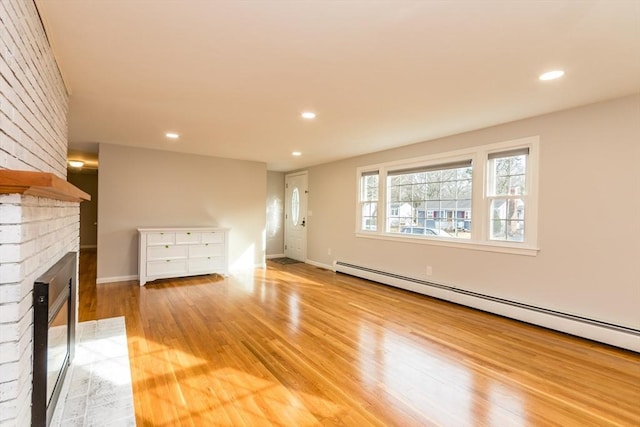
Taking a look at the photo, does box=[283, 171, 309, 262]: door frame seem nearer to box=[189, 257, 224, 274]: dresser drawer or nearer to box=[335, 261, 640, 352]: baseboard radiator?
box=[189, 257, 224, 274]: dresser drawer

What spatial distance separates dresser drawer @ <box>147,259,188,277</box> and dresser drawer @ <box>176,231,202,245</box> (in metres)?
0.31

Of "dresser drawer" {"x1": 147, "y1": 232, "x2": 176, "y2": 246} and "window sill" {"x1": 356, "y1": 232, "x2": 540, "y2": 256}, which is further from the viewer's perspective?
"dresser drawer" {"x1": 147, "y1": 232, "x2": 176, "y2": 246}

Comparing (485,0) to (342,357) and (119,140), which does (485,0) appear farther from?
Answer: (119,140)

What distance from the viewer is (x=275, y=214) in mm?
7898

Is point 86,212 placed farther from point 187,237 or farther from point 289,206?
point 289,206

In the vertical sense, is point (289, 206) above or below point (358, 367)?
above

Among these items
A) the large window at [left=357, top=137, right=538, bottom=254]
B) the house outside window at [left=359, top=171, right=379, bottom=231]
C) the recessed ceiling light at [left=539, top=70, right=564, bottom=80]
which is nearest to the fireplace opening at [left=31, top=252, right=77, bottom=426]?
the recessed ceiling light at [left=539, top=70, right=564, bottom=80]

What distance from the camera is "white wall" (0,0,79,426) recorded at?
3.72 ft

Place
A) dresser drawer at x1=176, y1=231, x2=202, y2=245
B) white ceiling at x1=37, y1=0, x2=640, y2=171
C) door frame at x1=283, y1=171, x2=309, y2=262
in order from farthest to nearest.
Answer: door frame at x1=283, y1=171, x2=309, y2=262 < dresser drawer at x1=176, y1=231, x2=202, y2=245 < white ceiling at x1=37, y1=0, x2=640, y2=171

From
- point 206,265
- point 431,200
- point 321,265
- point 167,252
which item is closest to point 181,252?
point 167,252

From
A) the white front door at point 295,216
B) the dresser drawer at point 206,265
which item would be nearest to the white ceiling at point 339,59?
the dresser drawer at point 206,265

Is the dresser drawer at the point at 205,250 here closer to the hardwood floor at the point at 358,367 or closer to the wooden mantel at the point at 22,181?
the hardwood floor at the point at 358,367

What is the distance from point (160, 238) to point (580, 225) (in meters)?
5.41

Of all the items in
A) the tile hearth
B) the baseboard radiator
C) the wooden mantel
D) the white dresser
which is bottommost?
the tile hearth
